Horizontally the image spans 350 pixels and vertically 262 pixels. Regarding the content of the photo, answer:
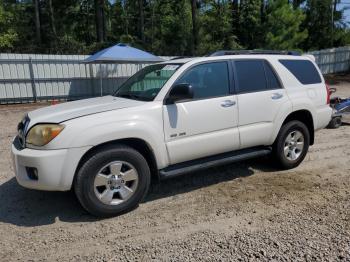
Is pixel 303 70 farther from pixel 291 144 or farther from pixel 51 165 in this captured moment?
pixel 51 165

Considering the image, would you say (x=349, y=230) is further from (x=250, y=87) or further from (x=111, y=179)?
(x=111, y=179)

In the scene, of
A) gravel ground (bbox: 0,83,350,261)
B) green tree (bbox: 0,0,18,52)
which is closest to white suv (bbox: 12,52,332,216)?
gravel ground (bbox: 0,83,350,261)

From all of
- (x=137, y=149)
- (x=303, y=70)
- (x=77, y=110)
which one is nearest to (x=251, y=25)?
(x=303, y=70)

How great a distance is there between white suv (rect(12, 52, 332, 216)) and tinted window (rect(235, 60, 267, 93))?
15 mm

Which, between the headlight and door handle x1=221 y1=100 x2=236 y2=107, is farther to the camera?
door handle x1=221 y1=100 x2=236 y2=107

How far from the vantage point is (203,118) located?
4332 mm

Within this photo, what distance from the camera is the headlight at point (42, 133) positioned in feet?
11.7

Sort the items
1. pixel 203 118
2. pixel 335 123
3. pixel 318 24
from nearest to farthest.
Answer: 1. pixel 203 118
2. pixel 335 123
3. pixel 318 24

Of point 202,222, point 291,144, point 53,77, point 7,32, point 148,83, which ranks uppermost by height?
point 7,32

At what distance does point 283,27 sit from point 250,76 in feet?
80.7

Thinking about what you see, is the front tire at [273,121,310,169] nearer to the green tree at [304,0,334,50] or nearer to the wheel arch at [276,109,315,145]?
the wheel arch at [276,109,315,145]

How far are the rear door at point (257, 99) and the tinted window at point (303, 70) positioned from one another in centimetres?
40

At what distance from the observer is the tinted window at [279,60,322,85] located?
5.33 meters

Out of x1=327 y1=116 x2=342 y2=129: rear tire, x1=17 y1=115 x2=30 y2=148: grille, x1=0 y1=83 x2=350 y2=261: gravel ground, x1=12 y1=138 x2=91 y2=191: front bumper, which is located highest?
x1=17 y1=115 x2=30 y2=148: grille
